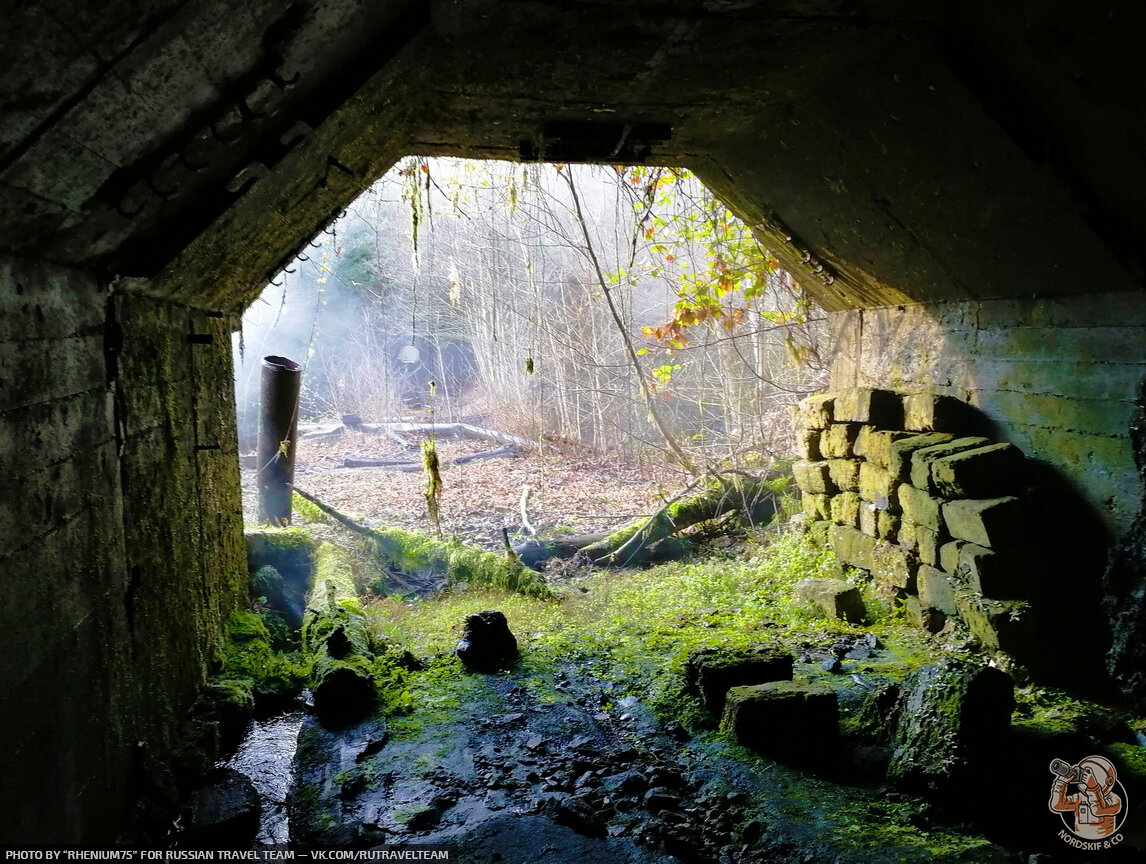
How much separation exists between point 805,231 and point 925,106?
2.23 m

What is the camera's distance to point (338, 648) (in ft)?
16.5

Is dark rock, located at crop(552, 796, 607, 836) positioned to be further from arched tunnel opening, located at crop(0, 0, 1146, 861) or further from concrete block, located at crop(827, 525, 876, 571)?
concrete block, located at crop(827, 525, 876, 571)

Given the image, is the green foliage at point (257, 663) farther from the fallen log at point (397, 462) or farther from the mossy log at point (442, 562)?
the fallen log at point (397, 462)

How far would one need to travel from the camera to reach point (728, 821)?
10.5ft

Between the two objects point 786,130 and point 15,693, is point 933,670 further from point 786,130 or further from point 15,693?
point 15,693

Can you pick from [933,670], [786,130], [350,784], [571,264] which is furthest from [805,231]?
[571,264]

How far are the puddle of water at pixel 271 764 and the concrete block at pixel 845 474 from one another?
4.76 m

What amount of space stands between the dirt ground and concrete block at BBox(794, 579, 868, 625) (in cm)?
392

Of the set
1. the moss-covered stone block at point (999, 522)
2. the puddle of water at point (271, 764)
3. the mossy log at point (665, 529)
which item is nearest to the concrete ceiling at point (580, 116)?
the moss-covered stone block at point (999, 522)

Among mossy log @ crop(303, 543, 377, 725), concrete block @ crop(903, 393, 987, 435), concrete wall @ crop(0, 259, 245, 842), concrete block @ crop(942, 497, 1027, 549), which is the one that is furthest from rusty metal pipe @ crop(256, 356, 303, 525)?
concrete block @ crop(942, 497, 1027, 549)

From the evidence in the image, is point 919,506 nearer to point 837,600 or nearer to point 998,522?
point 998,522

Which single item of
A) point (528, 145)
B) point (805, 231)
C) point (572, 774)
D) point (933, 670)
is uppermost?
A: point (528, 145)

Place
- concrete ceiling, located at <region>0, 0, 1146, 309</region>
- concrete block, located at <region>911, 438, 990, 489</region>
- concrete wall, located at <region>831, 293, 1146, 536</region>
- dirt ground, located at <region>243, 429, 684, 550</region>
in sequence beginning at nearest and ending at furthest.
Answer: concrete ceiling, located at <region>0, 0, 1146, 309</region> < concrete wall, located at <region>831, 293, 1146, 536</region> < concrete block, located at <region>911, 438, 990, 489</region> < dirt ground, located at <region>243, 429, 684, 550</region>

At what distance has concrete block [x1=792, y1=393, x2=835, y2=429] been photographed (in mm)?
6938
